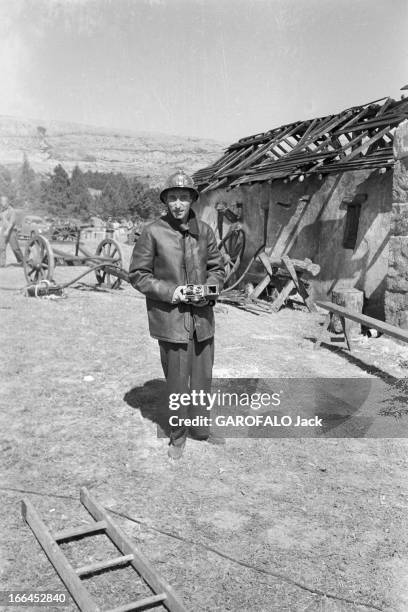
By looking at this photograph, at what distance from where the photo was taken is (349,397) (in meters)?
5.72

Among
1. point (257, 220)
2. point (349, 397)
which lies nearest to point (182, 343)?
point (349, 397)

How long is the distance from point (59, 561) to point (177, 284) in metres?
Answer: 2.00

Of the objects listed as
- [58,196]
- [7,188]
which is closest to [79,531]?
[58,196]

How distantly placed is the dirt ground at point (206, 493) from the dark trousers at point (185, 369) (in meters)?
0.31

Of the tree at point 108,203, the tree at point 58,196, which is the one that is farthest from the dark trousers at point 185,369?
the tree at point 58,196

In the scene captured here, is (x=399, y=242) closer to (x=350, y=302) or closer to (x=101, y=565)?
(x=350, y=302)

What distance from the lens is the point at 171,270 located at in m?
3.99

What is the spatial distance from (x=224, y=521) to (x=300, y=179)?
9.10 metres

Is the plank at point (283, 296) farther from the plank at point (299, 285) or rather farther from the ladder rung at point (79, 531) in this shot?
the ladder rung at point (79, 531)

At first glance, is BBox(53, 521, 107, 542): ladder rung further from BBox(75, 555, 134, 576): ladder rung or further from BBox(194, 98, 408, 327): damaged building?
BBox(194, 98, 408, 327): damaged building

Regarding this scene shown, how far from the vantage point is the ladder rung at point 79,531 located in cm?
293

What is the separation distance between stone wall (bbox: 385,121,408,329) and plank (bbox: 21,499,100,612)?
5.74m

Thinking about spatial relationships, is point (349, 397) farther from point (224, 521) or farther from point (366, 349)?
point (224, 521)

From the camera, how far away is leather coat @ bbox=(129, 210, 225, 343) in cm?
395
